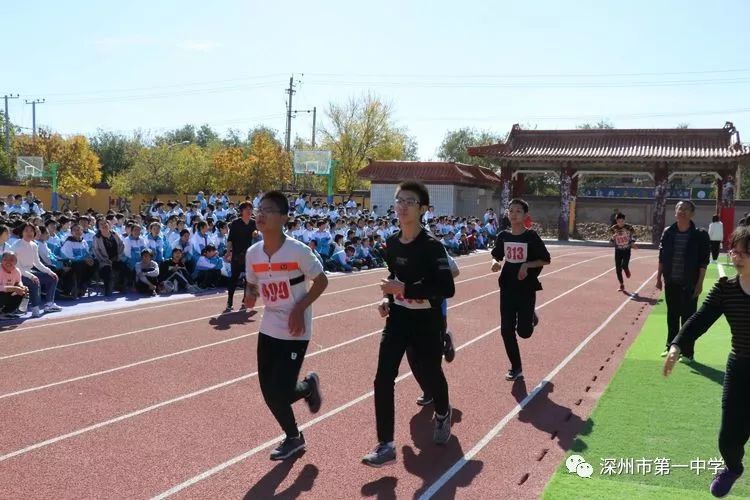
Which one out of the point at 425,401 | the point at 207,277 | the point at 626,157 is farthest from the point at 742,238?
the point at 626,157

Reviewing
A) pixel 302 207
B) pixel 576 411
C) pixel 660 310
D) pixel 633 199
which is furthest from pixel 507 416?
pixel 633 199

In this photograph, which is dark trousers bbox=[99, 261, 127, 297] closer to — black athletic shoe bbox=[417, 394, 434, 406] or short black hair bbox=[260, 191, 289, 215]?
black athletic shoe bbox=[417, 394, 434, 406]

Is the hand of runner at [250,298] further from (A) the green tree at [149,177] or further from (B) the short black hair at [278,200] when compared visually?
(A) the green tree at [149,177]

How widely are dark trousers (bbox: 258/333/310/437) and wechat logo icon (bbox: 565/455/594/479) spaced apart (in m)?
2.02

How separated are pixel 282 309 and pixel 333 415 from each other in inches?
63.3

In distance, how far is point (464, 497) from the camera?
176 inches

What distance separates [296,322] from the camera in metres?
4.88

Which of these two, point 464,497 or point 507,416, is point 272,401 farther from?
point 507,416

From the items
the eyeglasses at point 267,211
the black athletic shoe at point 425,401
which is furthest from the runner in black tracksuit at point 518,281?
the eyeglasses at point 267,211

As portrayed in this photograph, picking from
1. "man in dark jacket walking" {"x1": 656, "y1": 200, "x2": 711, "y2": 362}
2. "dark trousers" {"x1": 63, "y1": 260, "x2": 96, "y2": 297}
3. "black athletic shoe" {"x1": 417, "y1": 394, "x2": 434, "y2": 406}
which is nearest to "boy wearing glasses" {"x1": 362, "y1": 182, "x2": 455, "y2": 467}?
"black athletic shoe" {"x1": 417, "y1": 394, "x2": 434, "y2": 406}

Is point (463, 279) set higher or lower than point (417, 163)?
lower

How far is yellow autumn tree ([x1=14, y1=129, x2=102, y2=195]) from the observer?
48719 mm

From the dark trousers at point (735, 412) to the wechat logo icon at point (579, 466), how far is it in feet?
3.04

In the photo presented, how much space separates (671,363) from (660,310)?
981 centimetres
